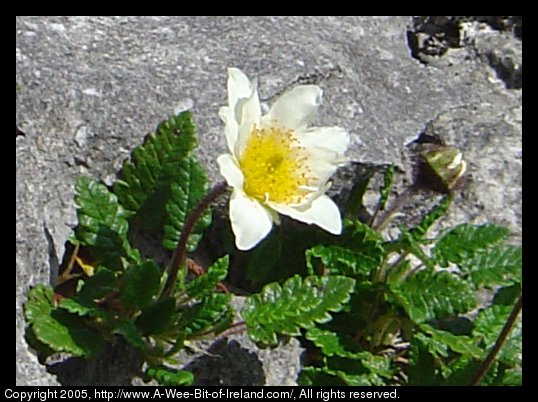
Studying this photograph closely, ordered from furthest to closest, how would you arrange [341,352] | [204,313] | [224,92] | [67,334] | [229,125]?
[224,92] < [341,352] < [204,313] < [67,334] < [229,125]

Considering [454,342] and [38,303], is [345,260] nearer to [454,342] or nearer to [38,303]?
[454,342]

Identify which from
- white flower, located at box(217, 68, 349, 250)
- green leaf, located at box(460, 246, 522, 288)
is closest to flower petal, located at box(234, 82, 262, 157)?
white flower, located at box(217, 68, 349, 250)

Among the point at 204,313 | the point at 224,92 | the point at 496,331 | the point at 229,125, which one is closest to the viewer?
the point at 229,125

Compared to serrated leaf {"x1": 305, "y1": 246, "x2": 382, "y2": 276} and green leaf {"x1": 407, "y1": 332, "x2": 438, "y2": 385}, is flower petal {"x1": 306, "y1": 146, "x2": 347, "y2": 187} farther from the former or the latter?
green leaf {"x1": 407, "y1": 332, "x2": 438, "y2": 385}

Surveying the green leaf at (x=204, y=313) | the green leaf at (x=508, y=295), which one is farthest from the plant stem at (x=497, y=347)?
the green leaf at (x=204, y=313)

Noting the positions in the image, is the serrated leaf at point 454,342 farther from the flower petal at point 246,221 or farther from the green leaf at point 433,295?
the flower petal at point 246,221

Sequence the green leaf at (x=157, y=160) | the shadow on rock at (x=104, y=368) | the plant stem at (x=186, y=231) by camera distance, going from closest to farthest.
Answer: the plant stem at (x=186, y=231)
the shadow on rock at (x=104, y=368)
the green leaf at (x=157, y=160)

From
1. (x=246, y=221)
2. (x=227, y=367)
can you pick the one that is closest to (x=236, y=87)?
(x=246, y=221)
